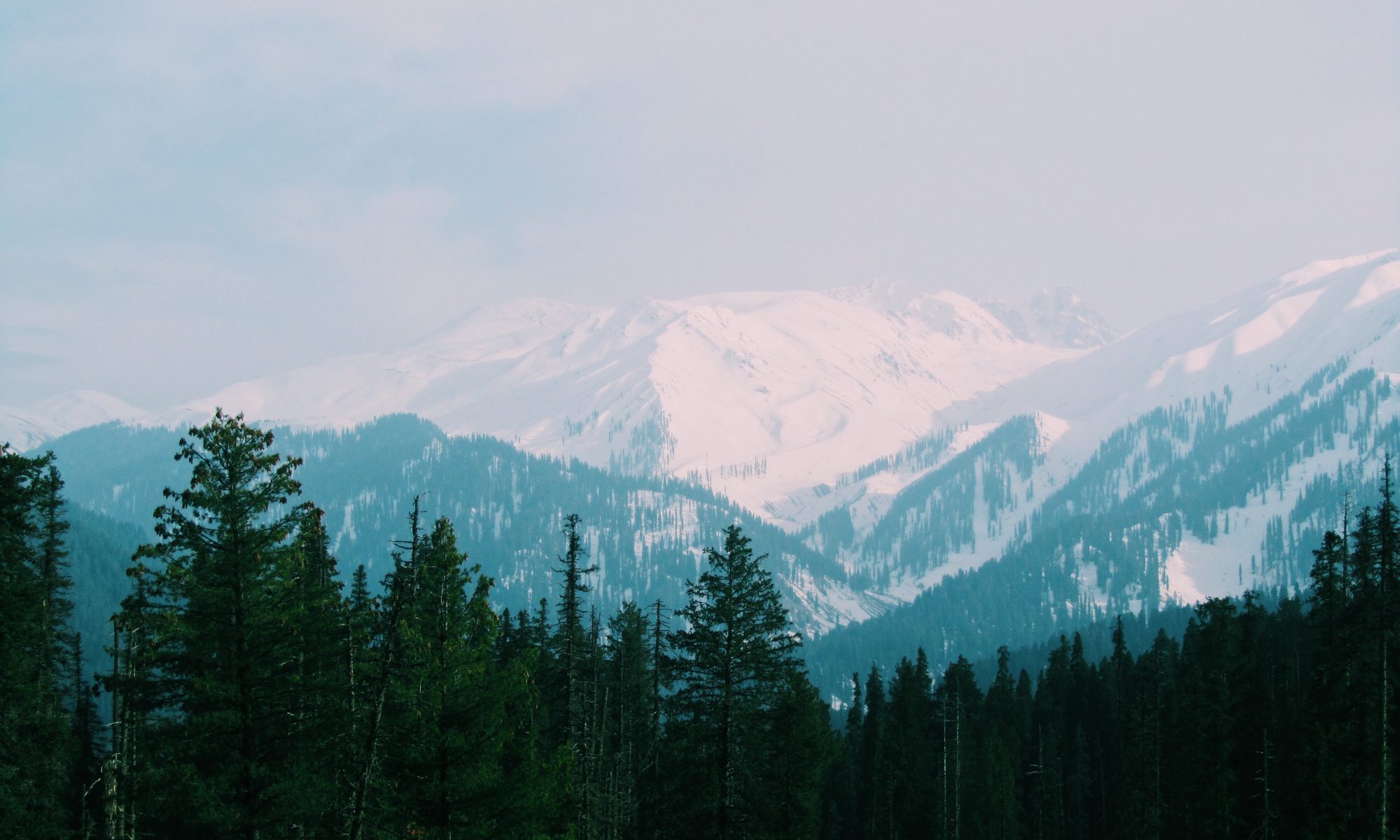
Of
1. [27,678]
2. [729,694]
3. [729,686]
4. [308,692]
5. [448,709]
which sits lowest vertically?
[729,694]

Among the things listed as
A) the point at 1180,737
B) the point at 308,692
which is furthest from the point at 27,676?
the point at 1180,737

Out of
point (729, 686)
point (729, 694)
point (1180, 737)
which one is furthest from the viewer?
point (1180, 737)

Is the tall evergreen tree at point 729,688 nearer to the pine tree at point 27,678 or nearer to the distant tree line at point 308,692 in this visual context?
the distant tree line at point 308,692

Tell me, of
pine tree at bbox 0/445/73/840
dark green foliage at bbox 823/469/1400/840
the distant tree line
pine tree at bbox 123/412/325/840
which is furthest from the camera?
dark green foliage at bbox 823/469/1400/840

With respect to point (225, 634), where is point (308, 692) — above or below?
below

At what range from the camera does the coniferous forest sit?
24438mm

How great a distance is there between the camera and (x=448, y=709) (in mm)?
27141

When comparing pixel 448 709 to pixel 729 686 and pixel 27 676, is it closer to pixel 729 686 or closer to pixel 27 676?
pixel 729 686

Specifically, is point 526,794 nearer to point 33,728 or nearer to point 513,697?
point 513,697

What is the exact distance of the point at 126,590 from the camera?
18662 cm

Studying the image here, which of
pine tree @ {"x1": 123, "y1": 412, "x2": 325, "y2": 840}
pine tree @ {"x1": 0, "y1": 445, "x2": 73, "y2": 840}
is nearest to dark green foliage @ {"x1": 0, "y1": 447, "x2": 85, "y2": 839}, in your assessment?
pine tree @ {"x1": 0, "y1": 445, "x2": 73, "y2": 840}

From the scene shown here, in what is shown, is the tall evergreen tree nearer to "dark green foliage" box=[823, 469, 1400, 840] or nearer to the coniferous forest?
the coniferous forest

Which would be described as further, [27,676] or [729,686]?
[729,686]

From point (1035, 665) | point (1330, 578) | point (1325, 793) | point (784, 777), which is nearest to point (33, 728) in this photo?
point (784, 777)
